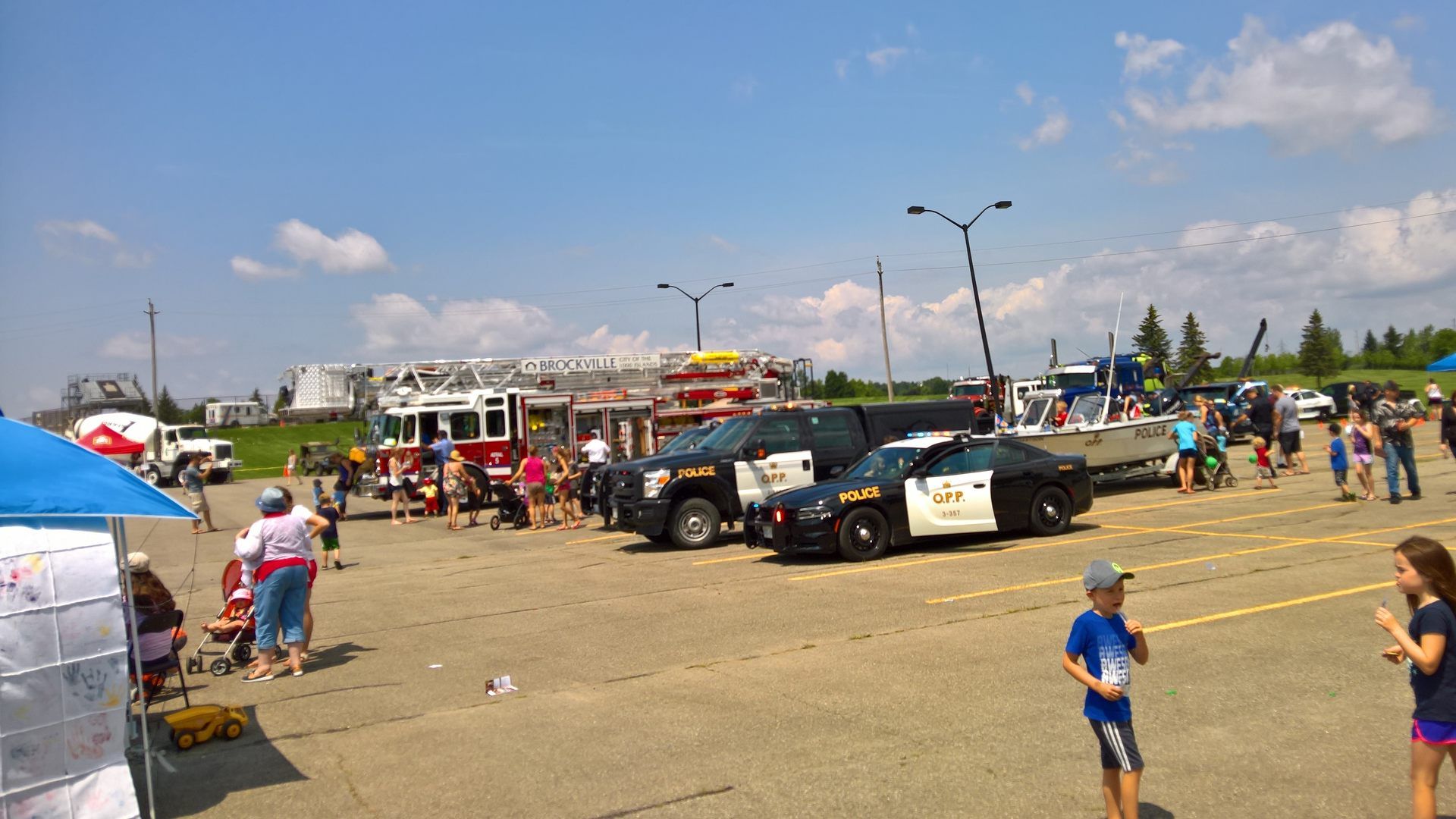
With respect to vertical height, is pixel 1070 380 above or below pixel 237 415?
below

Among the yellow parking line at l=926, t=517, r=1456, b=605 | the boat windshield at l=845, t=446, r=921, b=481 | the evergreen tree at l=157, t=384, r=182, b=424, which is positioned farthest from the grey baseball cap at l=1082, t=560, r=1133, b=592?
the evergreen tree at l=157, t=384, r=182, b=424

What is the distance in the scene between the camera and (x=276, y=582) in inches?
336

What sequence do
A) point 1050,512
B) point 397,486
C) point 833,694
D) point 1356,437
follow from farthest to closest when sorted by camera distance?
point 397,486
point 1356,437
point 1050,512
point 833,694

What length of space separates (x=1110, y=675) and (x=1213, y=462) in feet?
54.4

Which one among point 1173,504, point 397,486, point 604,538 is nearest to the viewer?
point 1173,504

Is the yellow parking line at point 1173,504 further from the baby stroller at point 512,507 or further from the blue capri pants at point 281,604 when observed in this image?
the blue capri pants at point 281,604

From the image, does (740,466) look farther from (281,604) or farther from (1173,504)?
(281,604)

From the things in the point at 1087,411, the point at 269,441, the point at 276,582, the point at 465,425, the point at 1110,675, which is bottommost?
the point at 1110,675

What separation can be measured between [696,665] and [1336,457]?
41.0 feet

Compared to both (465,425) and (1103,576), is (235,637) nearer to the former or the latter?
(1103,576)

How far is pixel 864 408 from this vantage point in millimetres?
17500

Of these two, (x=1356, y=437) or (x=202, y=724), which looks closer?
(x=202, y=724)

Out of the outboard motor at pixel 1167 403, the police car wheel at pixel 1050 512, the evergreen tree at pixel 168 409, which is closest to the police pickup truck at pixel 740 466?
the police car wheel at pixel 1050 512

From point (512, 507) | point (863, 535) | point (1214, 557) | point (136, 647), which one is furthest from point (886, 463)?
point (136, 647)
